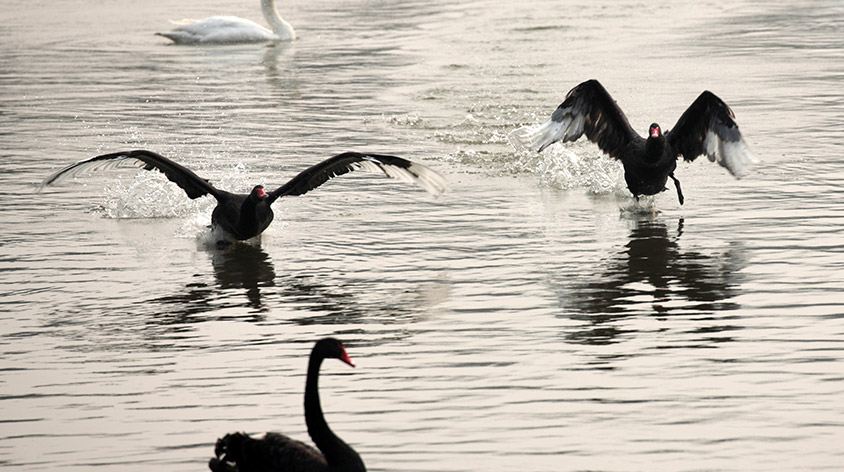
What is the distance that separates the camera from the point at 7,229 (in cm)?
1341

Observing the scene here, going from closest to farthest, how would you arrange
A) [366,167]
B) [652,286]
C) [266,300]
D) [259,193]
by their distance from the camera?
[266,300] → [652,286] → [259,193] → [366,167]

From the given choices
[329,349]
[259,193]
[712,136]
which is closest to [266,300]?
[259,193]

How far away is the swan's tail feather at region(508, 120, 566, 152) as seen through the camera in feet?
48.4

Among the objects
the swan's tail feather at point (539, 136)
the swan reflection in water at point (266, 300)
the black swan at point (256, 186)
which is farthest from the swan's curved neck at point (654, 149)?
the swan reflection in water at point (266, 300)

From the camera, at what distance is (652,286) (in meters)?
11.2

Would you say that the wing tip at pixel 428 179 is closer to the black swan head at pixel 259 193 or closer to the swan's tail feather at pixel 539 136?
the black swan head at pixel 259 193

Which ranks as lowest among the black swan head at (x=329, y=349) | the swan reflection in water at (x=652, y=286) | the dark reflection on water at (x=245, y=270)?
the swan reflection in water at (x=652, y=286)

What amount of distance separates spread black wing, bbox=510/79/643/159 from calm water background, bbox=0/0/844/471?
0.45 meters

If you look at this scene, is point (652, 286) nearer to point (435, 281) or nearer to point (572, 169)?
point (435, 281)

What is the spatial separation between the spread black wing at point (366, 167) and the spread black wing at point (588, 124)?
2397 mm

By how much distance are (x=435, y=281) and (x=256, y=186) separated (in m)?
1.97

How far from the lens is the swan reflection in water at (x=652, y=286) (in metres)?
10.3

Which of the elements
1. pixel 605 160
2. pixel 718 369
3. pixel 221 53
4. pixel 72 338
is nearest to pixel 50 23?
pixel 221 53

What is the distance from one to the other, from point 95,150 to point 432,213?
473 centimetres
